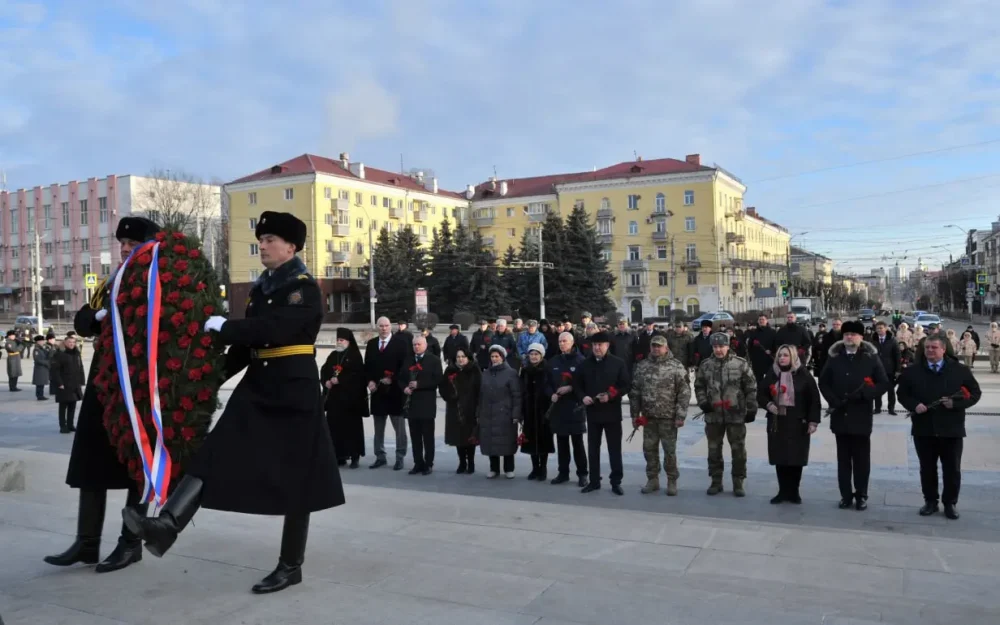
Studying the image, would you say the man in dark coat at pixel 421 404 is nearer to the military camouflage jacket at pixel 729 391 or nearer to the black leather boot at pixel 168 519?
the military camouflage jacket at pixel 729 391

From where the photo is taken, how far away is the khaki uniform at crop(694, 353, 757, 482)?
8477mm

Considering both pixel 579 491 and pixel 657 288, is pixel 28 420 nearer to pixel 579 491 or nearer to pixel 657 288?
pixel 579 491

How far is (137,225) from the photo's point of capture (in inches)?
188

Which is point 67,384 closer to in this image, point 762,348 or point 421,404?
point 421,404

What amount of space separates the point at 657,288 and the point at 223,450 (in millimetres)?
72835

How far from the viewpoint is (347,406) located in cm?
1051

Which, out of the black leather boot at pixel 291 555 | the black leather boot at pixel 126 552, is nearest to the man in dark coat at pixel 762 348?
the black leather boot at pixel 291 555

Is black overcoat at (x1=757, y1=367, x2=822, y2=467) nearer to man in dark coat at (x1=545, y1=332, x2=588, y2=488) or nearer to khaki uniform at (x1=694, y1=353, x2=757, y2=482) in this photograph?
khaki uniform at (x1=694, y1=353, x2=757, y2=482)

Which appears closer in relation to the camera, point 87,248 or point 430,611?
point 430,611

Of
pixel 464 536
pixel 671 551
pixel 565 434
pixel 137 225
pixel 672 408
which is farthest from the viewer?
pixel 565 434

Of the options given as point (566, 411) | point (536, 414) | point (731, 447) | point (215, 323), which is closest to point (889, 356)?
point (731, 447)

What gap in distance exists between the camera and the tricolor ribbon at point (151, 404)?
14.0ft

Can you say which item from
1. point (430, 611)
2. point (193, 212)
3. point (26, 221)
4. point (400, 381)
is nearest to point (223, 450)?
point (430, 611)

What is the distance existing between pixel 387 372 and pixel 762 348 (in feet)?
31.5
